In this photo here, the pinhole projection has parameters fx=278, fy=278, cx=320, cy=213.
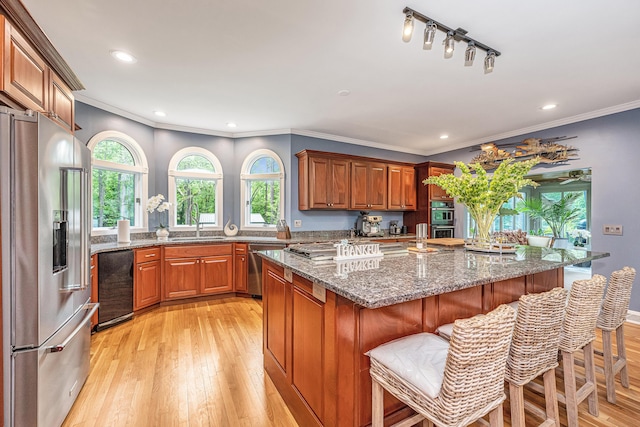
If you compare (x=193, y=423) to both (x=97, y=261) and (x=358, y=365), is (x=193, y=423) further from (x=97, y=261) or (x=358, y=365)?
(x=97, y=261)

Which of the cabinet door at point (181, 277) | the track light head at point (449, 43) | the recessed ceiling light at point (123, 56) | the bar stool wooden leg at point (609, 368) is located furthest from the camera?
the cabinet door at point (181, 277)

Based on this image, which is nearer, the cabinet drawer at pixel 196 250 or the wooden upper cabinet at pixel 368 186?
the cabinet drawer at pixel 196 250

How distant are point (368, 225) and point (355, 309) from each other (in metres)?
3.85

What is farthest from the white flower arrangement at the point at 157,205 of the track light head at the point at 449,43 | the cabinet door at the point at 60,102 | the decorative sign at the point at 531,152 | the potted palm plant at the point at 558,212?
the potted palm plant at the point at 558,212

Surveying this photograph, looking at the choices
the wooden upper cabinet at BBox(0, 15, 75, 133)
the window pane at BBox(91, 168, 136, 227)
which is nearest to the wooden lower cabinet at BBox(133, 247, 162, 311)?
the window pane at BBox(91, 168, 136, 227)

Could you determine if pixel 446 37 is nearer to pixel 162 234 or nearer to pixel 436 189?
pixel 436 189

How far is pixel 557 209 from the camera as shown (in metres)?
6.51

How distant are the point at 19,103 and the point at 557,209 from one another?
8811 mm

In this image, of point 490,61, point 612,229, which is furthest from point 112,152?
point 612,229

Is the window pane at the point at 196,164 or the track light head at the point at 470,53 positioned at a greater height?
the track light head at the point at 470,53

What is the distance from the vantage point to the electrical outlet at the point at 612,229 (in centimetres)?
354

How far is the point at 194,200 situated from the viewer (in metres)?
4.63

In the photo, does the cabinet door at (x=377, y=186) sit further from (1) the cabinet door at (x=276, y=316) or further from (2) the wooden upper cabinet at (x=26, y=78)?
(2) the wooden upper cabinet at (x=26, y=78)

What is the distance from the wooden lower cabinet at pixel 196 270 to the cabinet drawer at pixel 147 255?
10cm
